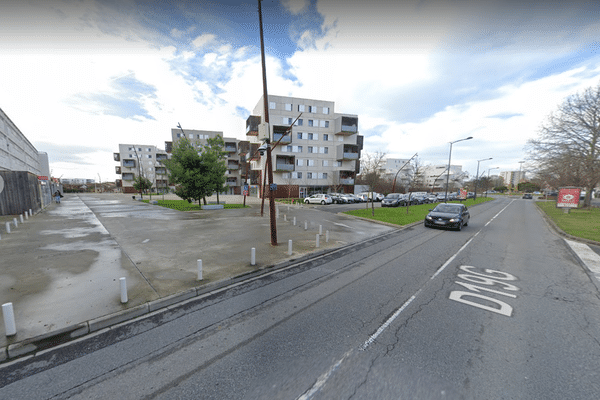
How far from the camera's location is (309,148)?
40.8 metres

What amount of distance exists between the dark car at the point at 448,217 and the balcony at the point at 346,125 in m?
30.0

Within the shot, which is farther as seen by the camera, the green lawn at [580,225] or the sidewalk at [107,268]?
the green lawn at [580,225]

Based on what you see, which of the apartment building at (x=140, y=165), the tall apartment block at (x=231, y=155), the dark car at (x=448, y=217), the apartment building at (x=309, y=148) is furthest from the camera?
the apartment building at (x=140, y=165)

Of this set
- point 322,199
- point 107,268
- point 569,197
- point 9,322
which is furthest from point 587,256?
point 322,199

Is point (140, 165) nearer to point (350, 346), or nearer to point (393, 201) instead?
point (393, 201)

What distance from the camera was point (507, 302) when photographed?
4.69m

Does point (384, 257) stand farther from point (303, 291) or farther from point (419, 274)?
point (303, 291)

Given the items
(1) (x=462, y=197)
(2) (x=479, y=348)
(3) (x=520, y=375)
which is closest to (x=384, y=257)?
(2) (x=479, y=348)

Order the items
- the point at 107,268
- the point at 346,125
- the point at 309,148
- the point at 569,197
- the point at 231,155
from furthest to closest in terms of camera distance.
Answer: the point at 231,155, the point at 346,125, the point at 309,148, the point at 569,197, the point at 107,268

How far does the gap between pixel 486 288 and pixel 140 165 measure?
8998 centimetres

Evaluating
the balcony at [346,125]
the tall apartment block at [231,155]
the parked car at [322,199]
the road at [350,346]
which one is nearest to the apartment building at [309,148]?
the balcony at [346,125]

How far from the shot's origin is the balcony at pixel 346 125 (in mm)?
41219

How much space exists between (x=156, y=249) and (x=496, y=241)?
14.5 meters

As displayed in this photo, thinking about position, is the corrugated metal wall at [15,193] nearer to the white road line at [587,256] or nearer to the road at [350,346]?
the road at [350,346]
